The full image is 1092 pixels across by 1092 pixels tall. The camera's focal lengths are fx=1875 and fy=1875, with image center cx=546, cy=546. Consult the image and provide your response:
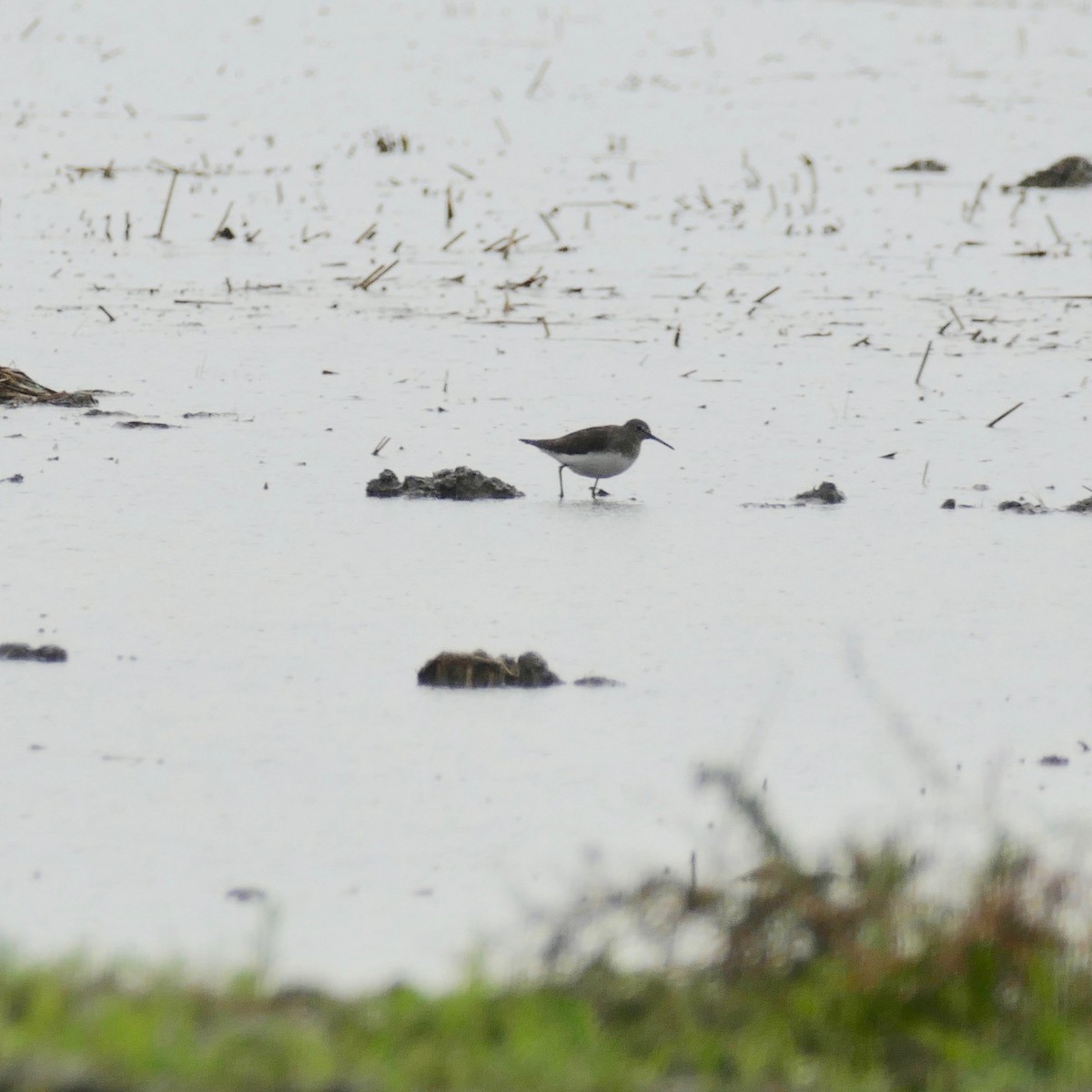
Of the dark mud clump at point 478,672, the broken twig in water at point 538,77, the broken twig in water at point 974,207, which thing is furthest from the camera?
the broken twig in water at point 538,77

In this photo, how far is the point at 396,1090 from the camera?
264 centimetres

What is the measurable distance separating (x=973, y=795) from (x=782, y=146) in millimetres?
15841

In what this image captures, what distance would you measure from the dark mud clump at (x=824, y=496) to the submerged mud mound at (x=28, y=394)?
3.63 metres

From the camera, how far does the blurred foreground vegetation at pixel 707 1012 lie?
2.68 m

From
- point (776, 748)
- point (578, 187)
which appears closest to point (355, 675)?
point (776, 748)

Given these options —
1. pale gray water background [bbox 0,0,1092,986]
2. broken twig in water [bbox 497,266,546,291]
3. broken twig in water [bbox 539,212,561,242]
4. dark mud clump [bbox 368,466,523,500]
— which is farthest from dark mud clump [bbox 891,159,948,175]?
dark mud clump [bbox 368,466,523,500]

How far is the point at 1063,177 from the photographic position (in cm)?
1752

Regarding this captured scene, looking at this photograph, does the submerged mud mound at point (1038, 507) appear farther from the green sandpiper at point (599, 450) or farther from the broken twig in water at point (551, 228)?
→ the broken twig in water at point (551, 228)

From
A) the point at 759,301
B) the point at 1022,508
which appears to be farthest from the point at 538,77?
the point at 1022,508

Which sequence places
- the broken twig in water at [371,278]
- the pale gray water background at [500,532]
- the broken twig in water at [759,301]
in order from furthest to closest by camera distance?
the broken twig in water at [371,278]
the broken twig in water at [759,301]
the pale gray water background at [500,532]

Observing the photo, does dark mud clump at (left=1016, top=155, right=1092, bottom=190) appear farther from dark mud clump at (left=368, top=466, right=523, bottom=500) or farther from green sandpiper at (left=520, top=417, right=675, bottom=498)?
dark mud clump at (left=368, top=466, right=523, bottom=500)

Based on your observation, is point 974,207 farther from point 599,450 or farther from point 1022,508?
point 599,450

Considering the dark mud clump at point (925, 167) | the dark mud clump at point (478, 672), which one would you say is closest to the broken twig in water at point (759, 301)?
the dark mud clump at point (925, 167)

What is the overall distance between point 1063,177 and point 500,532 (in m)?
11.9
